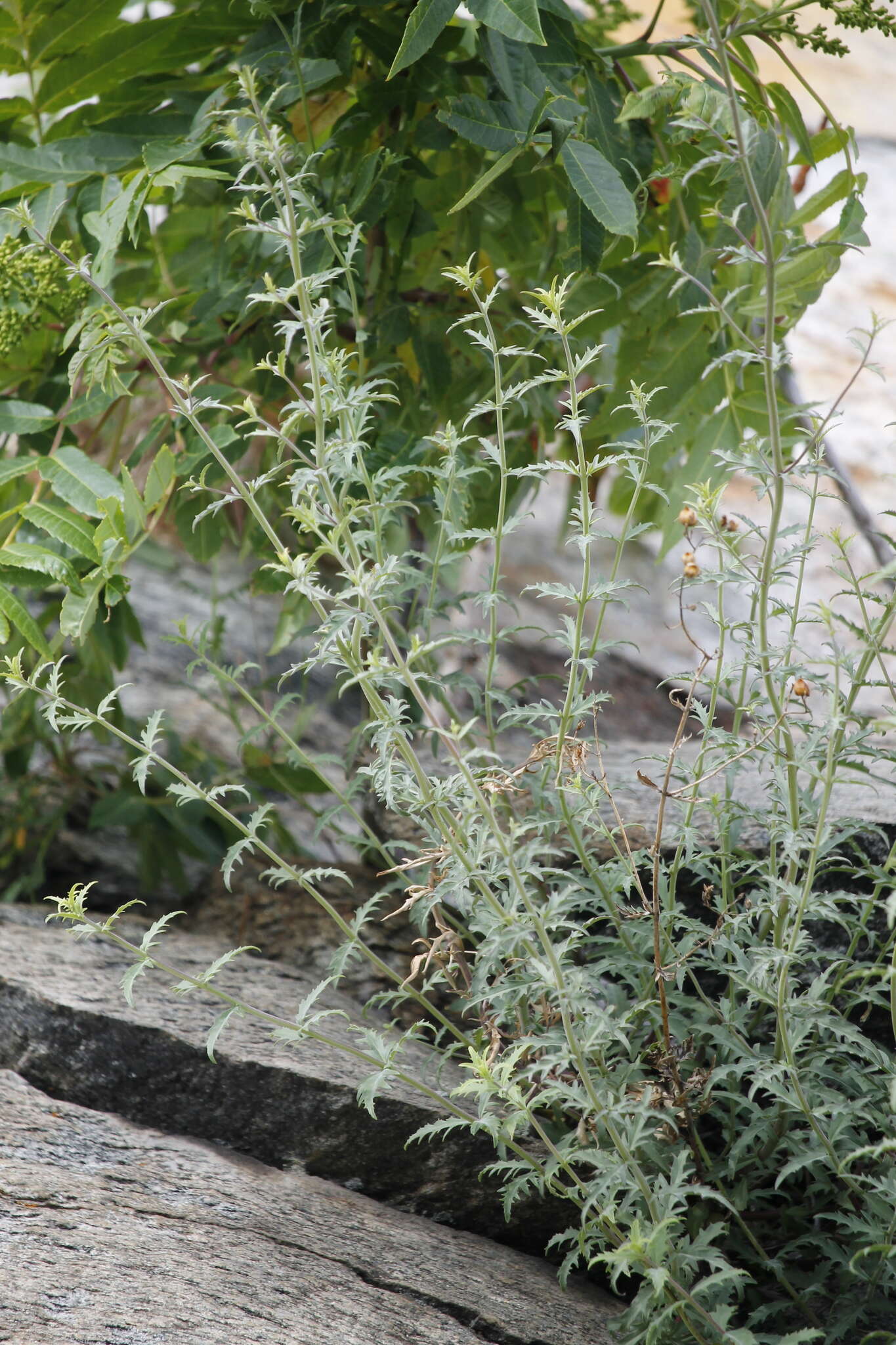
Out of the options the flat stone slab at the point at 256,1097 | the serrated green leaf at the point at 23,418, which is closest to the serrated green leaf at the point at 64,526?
the serrated green leaf at the point at 23,418

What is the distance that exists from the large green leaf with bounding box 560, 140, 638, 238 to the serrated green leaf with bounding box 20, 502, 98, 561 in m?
0.62

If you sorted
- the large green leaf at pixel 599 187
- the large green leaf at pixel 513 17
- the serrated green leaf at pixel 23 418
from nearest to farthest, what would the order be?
the large green leaf at pixel 513 17 → the large green leaf at pixel 599 187 → the serrated green leaf at pixel 23 418

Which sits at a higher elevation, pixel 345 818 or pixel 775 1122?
pixel 775 1122

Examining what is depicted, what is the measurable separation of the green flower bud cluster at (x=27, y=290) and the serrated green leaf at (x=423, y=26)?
0.49 metres

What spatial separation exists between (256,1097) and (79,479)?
0.71 meters

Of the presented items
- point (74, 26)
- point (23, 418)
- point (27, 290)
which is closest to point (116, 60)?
point (74, 26)

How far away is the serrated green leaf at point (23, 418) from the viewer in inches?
51.8

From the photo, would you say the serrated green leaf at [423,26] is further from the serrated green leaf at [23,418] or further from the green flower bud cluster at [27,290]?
the serrated green leaf at [23,418]

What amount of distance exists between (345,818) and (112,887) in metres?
0.57

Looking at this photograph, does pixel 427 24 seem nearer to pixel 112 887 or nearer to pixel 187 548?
pixel 187 548

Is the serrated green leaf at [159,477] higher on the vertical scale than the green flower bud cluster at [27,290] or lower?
lower

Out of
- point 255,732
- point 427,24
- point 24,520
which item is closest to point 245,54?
point 427,24

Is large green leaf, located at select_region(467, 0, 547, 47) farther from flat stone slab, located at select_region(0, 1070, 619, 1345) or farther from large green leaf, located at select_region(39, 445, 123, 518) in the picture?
flat stone slab, located at select_region(0, 1070, 619, 1345)

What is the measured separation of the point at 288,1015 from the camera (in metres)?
1.30
